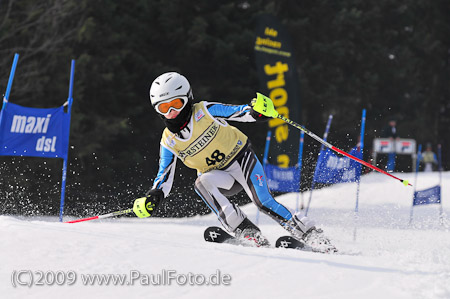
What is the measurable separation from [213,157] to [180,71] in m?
14.8

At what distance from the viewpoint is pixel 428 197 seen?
8508 mm

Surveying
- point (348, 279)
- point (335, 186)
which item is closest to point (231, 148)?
point (348, 279)

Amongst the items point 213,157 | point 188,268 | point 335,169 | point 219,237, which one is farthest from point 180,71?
point 188,268

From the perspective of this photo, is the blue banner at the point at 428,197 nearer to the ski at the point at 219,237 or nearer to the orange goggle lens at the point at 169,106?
the ski at the point at 219,237

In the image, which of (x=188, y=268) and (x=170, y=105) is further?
(x=170, y=105)

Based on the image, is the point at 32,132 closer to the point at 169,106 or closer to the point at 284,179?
the point at 169,106

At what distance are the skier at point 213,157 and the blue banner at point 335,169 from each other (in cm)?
295

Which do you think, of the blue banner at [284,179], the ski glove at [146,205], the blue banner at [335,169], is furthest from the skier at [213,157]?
the blue banner at [284,179]

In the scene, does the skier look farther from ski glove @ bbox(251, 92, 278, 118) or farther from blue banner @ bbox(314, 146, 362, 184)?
blue banner @ bbox(314, 146, 362, 184)

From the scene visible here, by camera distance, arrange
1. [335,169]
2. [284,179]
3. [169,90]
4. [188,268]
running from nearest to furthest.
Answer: [188,268]
[169,90]
[335,169]
[284,179]

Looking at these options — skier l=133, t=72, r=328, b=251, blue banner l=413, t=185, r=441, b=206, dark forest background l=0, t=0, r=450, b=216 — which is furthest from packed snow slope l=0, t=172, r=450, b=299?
dark forest background l=0, t=0, r=450, b=216

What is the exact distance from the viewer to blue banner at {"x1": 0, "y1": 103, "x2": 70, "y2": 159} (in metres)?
7.10

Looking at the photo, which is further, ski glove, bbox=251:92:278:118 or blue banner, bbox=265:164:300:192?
blue banner, bbox=265:164:300:192

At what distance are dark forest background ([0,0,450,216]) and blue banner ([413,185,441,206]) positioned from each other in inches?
87.8
